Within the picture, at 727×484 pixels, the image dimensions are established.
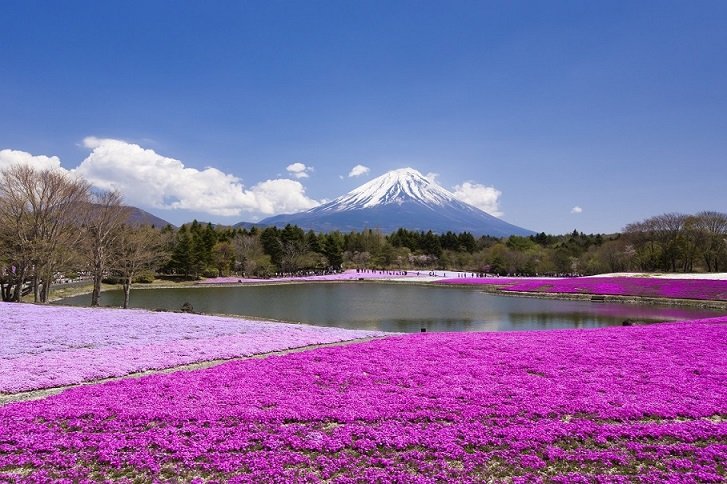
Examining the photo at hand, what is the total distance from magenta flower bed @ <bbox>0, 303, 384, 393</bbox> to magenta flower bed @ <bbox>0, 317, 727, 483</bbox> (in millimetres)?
2137

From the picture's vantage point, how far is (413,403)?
9.05 meters

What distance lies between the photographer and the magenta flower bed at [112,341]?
12.1 meters

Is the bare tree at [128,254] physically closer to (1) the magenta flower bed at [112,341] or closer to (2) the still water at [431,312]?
(2) the still water at [431,312]

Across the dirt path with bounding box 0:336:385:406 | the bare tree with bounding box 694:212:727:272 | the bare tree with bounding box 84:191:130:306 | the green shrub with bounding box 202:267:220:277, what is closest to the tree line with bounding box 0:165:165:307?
the bare tree with bounding box 84:191:130:306

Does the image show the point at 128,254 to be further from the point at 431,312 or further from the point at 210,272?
the point at 210,272

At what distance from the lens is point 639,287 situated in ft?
165

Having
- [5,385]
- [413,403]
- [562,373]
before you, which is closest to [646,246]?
[562,373]

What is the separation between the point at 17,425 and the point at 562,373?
39.6 ft

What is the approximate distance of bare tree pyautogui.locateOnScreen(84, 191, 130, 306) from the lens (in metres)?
32.3

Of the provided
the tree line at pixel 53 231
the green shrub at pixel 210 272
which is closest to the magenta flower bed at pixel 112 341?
the tree line at pixel 53 231

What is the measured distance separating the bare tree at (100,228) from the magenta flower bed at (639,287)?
1845 inches

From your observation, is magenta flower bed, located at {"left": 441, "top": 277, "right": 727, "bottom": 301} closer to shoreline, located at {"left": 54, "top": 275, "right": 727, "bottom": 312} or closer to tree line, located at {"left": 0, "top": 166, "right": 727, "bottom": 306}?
shoreline, located at {"left": 54, "top": 275, "right": 727, "bottom": 312}

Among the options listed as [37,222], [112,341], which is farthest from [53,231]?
[112,341]

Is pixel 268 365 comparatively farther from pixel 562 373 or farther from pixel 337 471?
pixel 562 373
